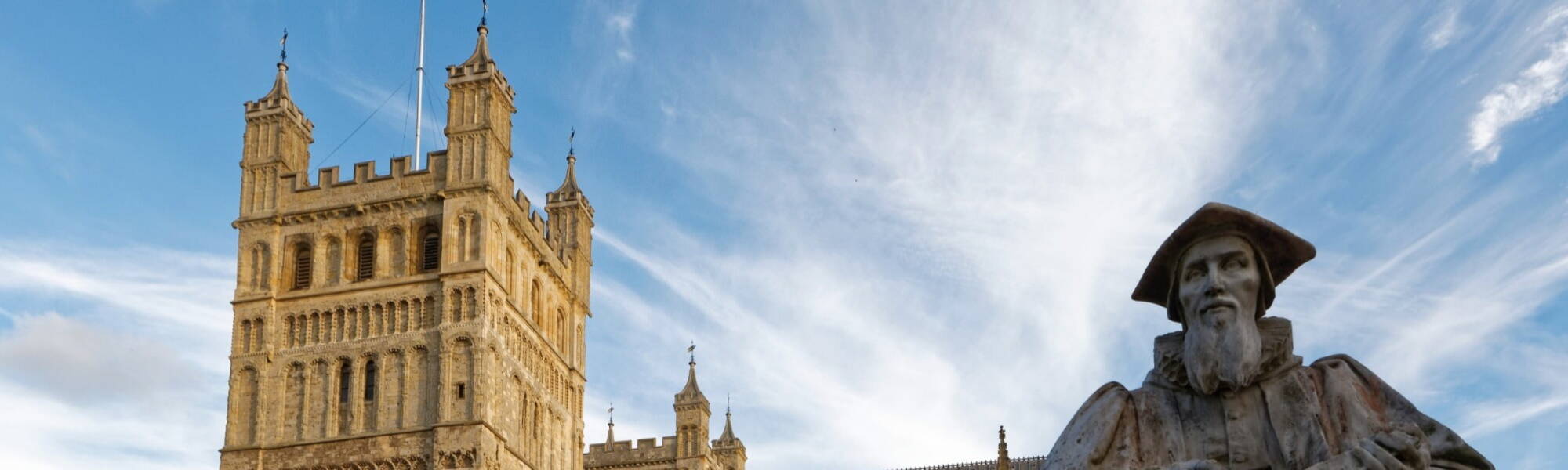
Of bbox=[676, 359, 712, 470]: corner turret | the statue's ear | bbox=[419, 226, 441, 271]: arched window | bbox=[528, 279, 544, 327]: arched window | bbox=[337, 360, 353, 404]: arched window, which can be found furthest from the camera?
bbox=[676, 359, 712, 470]: corner turret

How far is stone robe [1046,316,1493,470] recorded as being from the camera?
13.9 feet

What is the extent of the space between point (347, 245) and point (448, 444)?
19.5 ft

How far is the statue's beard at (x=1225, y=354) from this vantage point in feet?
14.2

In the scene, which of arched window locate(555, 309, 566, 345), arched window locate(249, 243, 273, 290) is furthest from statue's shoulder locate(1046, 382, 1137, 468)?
arched window locate(555, 309, 566, 345)

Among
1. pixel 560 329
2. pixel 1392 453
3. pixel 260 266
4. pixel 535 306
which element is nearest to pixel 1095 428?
pixel 1392 453

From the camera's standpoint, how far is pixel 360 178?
139 feet

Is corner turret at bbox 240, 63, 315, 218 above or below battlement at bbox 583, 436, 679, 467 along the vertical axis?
above

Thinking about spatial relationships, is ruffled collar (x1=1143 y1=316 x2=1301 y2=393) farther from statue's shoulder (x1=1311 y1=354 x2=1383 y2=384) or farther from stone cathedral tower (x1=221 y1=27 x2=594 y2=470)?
stone cathedral tower (x1=221 y1=27 x2=594 y2=470)

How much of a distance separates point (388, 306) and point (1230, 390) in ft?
125

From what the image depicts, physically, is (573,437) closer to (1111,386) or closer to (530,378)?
(530,378)

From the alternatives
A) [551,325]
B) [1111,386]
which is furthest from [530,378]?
[1111,386]

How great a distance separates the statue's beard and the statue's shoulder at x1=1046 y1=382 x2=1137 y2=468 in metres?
0.21

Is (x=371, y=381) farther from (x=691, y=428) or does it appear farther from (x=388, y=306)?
(x=691, y=428)

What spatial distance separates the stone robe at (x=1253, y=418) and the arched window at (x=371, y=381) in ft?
123
